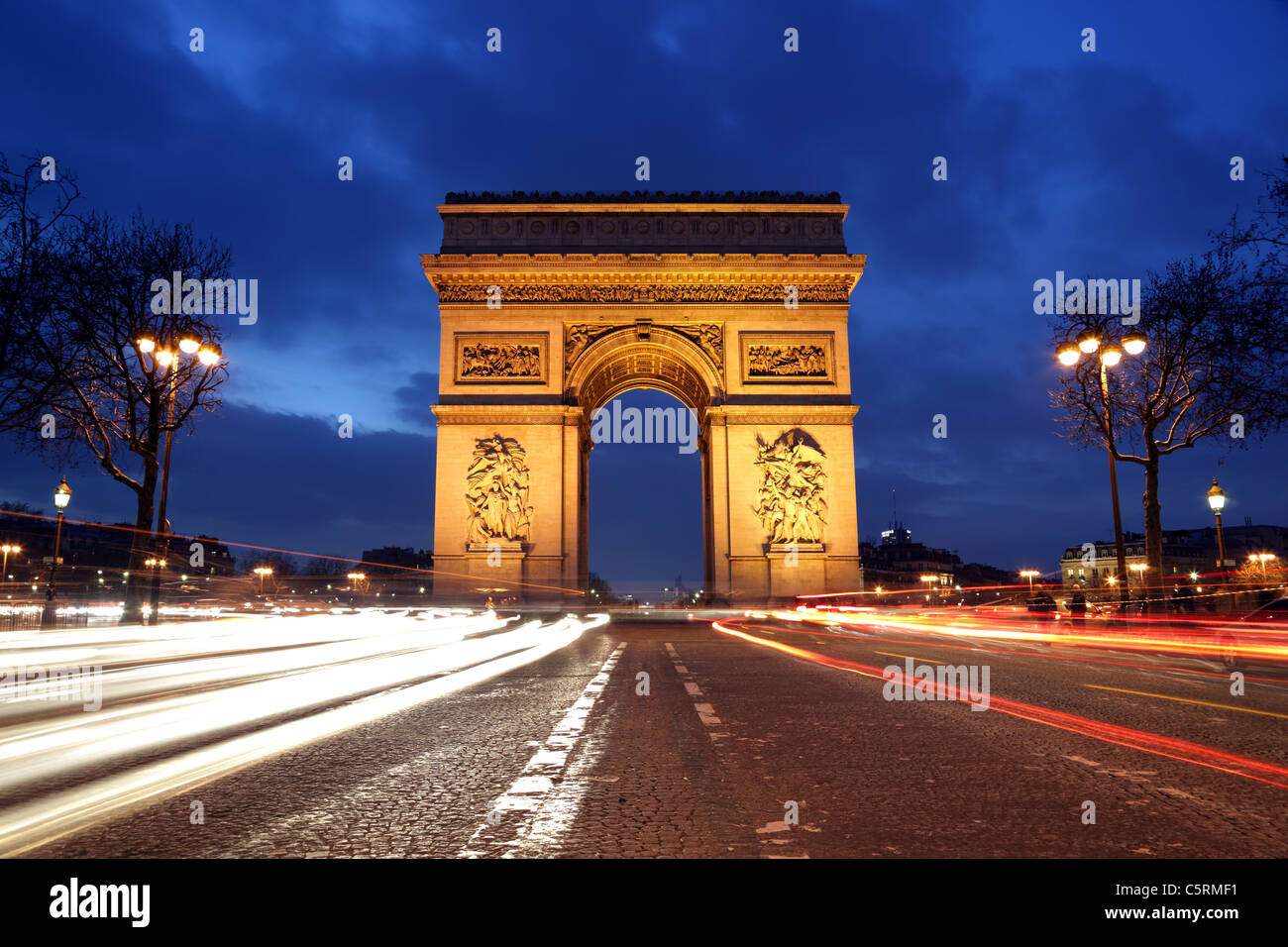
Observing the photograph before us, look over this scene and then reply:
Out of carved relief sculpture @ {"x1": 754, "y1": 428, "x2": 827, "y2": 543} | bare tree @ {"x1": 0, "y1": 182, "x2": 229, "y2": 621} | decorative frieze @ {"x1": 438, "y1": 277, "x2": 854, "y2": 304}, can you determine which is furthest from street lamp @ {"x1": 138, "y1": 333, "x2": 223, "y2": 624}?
carved relief sculpture @ {"x1": 754, "y1": 428, "x2": 827, "y2": 543}

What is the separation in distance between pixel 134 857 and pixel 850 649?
1130 centimetres

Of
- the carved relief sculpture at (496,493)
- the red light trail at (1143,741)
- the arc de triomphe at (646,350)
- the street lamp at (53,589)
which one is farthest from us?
the arc de triomphe at (646,350)

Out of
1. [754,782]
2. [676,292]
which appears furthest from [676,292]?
[754,782]

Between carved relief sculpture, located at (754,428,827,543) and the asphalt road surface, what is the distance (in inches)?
1049

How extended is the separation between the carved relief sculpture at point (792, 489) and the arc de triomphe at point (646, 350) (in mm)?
63

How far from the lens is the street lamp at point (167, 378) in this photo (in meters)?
16.0

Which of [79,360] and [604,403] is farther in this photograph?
[604,403]

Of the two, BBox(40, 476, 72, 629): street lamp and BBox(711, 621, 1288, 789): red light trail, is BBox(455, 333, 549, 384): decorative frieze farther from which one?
BBox(711, 621, 1288, 789): red light trail

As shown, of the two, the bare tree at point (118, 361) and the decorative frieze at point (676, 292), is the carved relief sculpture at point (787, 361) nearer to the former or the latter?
the decorative frieze at point (676, 292)

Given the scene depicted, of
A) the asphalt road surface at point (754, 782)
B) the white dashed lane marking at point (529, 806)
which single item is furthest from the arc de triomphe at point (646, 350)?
the white dashed lane marking at point (529, 806)
